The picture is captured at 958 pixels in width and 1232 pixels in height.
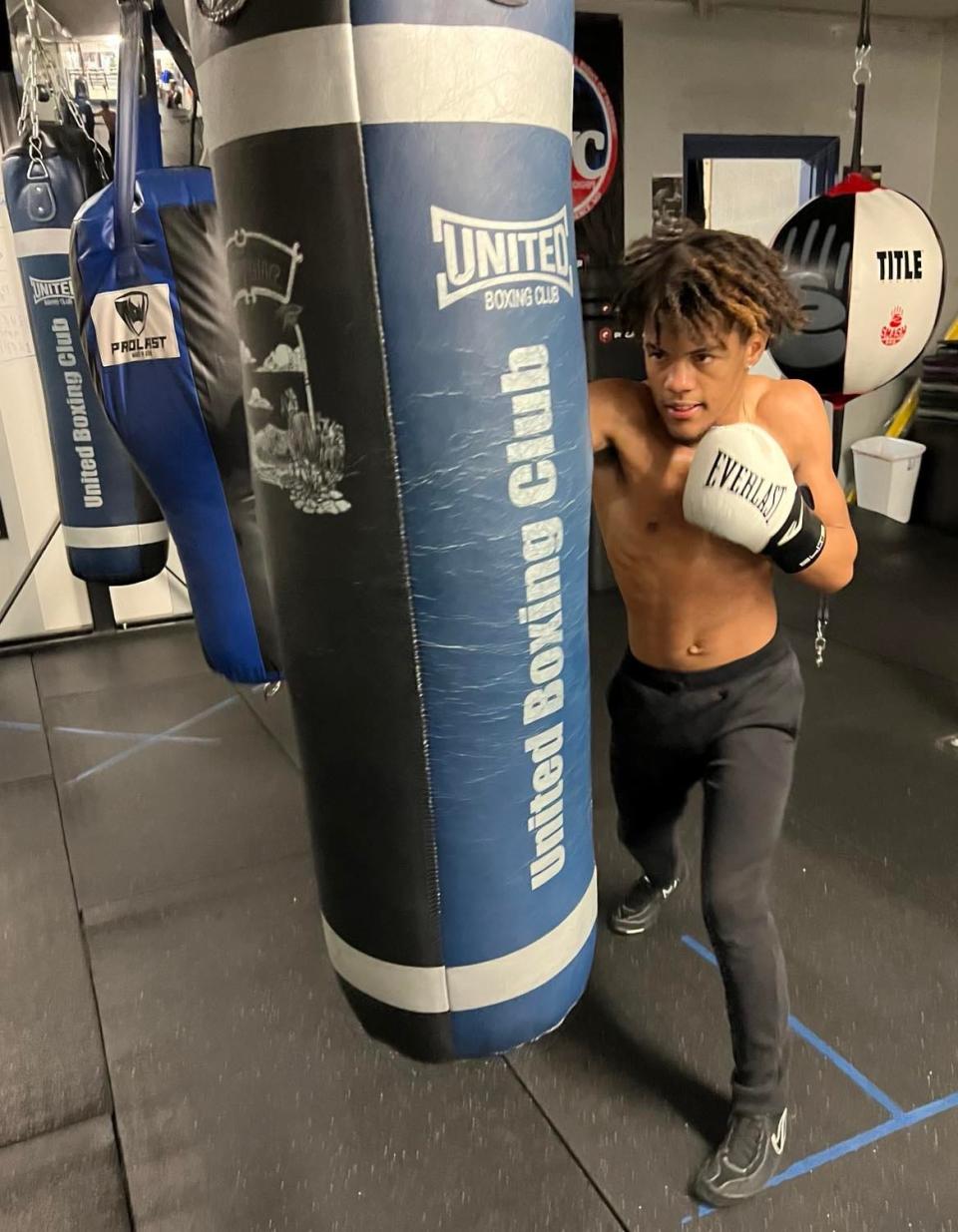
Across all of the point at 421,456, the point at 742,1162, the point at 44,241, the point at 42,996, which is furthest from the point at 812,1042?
the point at 44,241

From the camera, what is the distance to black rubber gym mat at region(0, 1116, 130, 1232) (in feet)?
4.93

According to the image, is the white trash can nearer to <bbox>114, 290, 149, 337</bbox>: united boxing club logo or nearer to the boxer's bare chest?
the boxer's bare chest

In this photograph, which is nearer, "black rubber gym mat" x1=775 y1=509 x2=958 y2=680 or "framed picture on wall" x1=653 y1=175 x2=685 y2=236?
"black rubber gym mat" x1=775 y1=509 x2=958 y2=680

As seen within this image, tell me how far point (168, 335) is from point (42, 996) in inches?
53.9

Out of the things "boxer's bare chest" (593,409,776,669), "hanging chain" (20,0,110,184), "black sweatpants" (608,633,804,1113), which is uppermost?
"hanging chain" (20,0,110,184)

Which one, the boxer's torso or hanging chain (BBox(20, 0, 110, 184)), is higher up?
hanging chain (BBox(20, 0, 110, 184))

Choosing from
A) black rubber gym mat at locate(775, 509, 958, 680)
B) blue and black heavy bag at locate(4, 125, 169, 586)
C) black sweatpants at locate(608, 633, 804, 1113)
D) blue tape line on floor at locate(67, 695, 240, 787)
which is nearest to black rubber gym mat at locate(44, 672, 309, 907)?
blue tape line on floor at locate(67, 695, 240, 787)

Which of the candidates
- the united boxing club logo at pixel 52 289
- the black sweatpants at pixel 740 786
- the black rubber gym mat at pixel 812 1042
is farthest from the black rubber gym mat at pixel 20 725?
the black sweatpants at pixel 740 786

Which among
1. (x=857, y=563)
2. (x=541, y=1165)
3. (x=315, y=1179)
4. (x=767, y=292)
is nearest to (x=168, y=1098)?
(x=315, y=1179)

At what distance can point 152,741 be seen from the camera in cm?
320

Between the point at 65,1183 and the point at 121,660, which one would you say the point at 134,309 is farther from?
the point at 121,660

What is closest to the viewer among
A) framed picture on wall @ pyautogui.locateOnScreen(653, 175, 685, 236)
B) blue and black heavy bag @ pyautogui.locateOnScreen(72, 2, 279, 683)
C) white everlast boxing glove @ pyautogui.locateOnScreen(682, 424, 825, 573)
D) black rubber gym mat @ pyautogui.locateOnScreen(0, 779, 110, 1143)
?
white everlast boxing glove @ pyautogui.locateOnScreen(682, 424, 825, 573)

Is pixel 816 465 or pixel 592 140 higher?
pixel 592 140

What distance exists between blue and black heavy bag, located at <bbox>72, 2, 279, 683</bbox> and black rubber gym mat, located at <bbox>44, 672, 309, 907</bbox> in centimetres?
108
